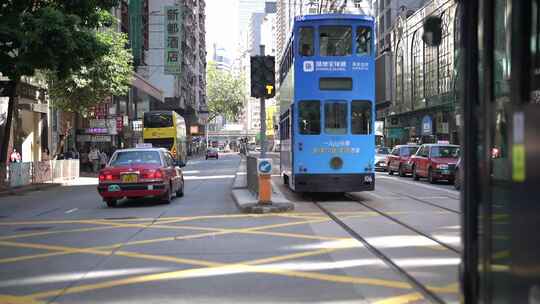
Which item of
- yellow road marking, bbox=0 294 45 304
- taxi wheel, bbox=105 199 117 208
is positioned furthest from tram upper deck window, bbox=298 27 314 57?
yellow road marking, bbox=0 294 45 304

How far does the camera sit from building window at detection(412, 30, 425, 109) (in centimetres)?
5517

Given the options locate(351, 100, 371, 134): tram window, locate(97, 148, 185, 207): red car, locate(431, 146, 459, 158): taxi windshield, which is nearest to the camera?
locate(97, 148, 185, 207): red car

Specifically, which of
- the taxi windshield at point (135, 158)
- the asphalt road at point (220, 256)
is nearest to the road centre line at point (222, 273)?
the asphalt road at point (220, 256)

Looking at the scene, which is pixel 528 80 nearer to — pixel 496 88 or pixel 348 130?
pixel 496 88

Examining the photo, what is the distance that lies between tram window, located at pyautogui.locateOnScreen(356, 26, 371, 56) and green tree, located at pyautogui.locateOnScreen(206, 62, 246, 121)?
383ft

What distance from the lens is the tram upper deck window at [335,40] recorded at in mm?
17000

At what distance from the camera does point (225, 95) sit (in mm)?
136875

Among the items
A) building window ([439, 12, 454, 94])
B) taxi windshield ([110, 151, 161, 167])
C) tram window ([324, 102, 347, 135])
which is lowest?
taxi windshield ([110, 151, 161, 167])

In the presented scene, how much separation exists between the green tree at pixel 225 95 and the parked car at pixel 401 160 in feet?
332

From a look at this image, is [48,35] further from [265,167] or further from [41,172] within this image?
[41,172]

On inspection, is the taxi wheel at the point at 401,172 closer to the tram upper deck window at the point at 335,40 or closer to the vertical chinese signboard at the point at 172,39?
the tram upper deck window at the point at 335,40

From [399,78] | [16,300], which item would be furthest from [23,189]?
[399,78]

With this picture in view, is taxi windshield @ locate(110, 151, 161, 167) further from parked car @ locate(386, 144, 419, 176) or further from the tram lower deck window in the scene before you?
parked car @ locate(386, 144, 419, 176)

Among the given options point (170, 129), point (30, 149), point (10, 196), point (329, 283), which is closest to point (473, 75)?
point (329, 283)
